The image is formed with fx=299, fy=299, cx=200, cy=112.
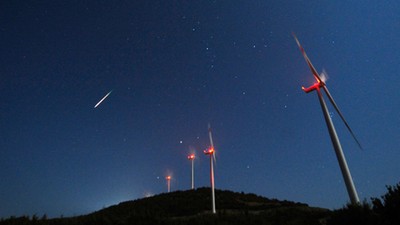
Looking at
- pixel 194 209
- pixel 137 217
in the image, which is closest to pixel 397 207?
pixel 137 217

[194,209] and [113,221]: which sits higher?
[194,209]

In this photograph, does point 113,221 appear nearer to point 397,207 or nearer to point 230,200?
point 397,207

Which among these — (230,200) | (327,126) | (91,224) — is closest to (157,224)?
(91,224)

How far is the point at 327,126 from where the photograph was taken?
20.9 m

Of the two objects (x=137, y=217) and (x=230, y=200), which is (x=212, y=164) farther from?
(x=137, y=217)

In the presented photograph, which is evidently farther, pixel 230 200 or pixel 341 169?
pixel 230 200

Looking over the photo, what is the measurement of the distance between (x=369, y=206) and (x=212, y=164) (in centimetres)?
2524

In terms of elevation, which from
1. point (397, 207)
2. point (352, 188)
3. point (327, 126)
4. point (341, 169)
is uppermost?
point (327, 126)

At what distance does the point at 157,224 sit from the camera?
14.5 m

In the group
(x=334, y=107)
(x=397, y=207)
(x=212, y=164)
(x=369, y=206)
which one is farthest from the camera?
(x=212, y=164)

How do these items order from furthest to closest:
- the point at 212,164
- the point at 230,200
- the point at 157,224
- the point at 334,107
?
the point at 230,200, the point at 212,164, the point at 334,107, the point at 157,224

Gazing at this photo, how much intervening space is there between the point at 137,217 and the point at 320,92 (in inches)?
680

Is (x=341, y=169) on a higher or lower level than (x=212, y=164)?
lower

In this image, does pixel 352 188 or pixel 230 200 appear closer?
pixel 352 188
